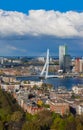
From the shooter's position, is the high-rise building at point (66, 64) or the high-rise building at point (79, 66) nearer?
the high-rise building at point (66, 64)

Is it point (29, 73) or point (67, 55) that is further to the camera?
point (67, 55)

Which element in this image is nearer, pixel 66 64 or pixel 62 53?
pixel 66 64

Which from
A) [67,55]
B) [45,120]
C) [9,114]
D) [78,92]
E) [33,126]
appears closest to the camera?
[33,126]

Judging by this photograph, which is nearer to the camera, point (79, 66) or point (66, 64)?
point (66, 64)

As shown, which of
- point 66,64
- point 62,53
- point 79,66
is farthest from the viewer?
point 62,53

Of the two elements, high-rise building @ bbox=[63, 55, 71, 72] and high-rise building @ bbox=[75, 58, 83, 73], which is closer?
high-rise building @ bbox=[63, 55, 71, 72]

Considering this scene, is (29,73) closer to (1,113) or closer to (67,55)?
(67,55)

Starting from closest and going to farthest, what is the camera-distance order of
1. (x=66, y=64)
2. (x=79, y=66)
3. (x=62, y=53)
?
(x=66, y=64)
(x=79, y=66)
(x=62, y=53)

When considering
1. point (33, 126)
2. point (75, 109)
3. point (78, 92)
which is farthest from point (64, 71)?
point (33, 126)

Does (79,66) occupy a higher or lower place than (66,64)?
lower

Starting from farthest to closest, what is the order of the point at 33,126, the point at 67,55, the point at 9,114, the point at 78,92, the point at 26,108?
the point at 67,55 < the point at 78,92 < the point at 26,108 < the point at 9,114 < the point at 33,126

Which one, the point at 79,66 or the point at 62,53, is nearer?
the point at 79,66
